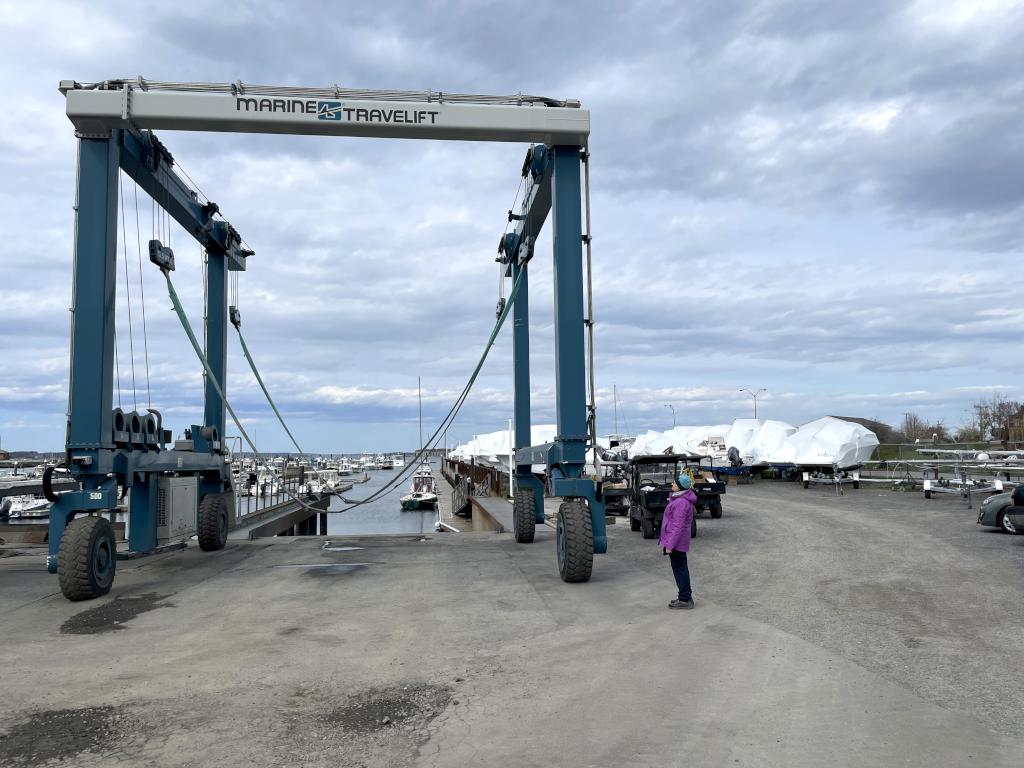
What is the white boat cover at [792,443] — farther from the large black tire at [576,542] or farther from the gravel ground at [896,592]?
the large black tire at [576,542]

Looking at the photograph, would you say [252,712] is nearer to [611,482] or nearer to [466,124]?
[466,124]

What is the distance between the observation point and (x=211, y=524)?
1639 cm

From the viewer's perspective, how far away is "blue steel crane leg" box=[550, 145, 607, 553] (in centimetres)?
1220

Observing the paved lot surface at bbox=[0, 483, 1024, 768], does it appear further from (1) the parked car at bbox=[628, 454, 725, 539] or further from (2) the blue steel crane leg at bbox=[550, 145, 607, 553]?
(1) the parked car at bbox=[628, 454, 725, 539]

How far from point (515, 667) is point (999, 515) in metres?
16.7

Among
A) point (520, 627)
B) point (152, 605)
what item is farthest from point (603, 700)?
point (152, 605)

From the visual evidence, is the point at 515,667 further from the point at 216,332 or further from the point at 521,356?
the point at 216,332

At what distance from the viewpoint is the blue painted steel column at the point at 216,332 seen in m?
18.5

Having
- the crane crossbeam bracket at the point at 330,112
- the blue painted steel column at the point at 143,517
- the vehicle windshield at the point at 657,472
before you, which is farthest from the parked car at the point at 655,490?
the blue painted steel column at the point at 143,517

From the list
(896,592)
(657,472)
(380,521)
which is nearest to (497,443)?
(380,521)

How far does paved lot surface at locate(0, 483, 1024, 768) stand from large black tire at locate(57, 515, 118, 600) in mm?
316

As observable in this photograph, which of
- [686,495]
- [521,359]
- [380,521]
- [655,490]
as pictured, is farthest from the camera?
[380,521]

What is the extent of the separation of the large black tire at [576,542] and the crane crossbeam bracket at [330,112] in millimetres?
6504

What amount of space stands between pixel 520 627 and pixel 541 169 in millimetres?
9822
